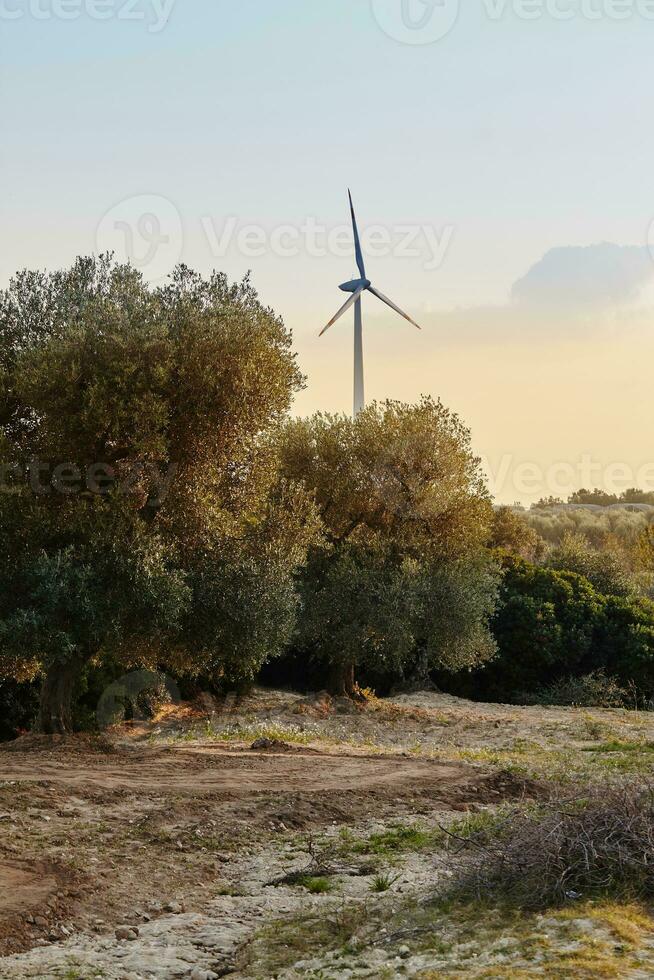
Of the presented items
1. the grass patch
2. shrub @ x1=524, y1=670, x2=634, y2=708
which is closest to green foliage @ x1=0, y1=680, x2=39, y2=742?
the grass patch

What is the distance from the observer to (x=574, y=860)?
1025 cm

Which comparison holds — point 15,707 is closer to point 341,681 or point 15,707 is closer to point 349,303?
point 341,681

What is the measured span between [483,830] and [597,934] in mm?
3764

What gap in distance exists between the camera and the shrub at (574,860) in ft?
32.9

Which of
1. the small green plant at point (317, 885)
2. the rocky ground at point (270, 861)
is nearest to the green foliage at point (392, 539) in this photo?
the rocky ground at point (270, 861)

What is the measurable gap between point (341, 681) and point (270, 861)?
63.2 ft

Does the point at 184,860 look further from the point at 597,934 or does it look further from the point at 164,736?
the point at 164,736

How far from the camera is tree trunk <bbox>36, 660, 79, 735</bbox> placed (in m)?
21.9

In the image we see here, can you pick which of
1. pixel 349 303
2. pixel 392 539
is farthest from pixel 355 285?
pixel 392 539

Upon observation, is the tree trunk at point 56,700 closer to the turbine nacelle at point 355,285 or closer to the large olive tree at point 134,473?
the large olive tree at point 134,473

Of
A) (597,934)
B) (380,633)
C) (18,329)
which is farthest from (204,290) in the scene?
(597,934)

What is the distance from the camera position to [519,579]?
37.8 metres

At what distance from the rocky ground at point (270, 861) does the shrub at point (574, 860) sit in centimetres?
37

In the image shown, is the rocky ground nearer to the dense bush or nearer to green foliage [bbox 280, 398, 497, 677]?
green foliage [bbox 280, 398, 497, 677]
